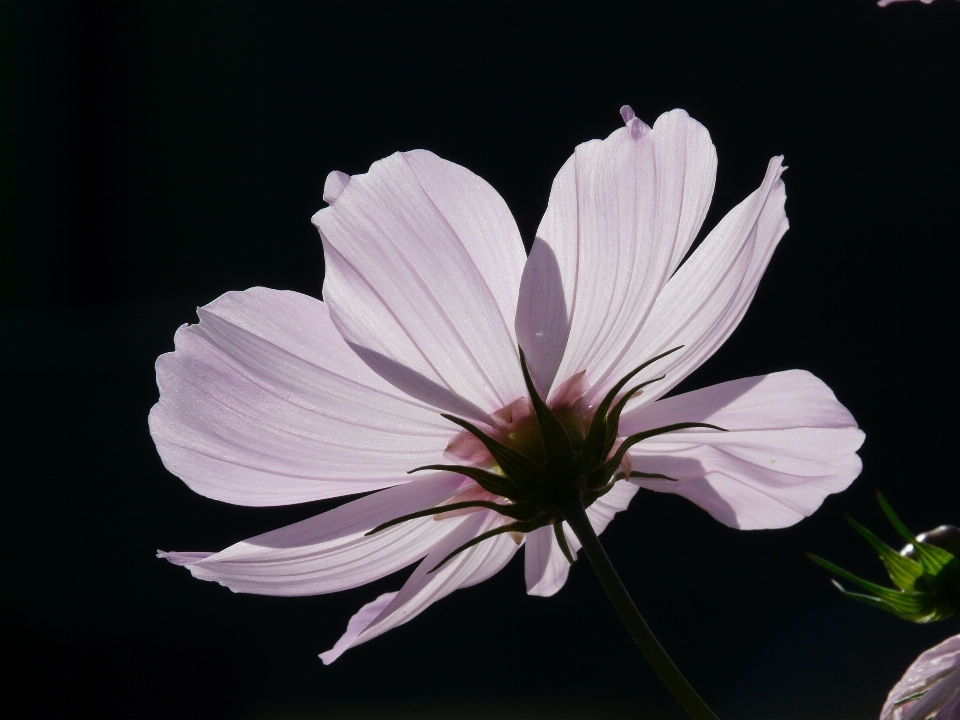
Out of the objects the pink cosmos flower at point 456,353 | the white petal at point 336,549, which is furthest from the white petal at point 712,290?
the white petal at point 336,549

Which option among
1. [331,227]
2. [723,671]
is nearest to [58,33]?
A: [723,671]

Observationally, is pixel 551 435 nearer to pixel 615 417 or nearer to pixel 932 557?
pixel 615 417

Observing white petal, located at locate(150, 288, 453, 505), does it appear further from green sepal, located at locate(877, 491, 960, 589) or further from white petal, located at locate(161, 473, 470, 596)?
green sepal, located at locate(877, 491, 960, 589)

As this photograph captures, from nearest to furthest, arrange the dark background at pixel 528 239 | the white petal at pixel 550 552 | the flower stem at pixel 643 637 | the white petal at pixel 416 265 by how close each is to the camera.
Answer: the flower stem at pixel 643 637
the white petal at pixel 416 265
the white petal at pixel 550 552
the dark background at pixel 528 239

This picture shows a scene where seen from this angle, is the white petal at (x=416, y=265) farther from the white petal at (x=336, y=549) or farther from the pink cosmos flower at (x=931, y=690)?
the pink cosmos flower at (x=931, y=690)

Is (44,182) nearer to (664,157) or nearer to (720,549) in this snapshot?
(720,549)
